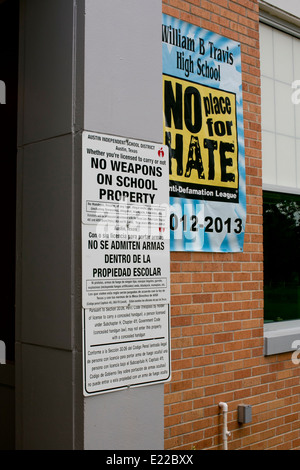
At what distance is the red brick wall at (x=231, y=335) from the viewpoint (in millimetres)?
4492

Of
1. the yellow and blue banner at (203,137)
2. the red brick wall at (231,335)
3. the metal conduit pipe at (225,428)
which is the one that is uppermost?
the yellow and blue banner at (203,137)

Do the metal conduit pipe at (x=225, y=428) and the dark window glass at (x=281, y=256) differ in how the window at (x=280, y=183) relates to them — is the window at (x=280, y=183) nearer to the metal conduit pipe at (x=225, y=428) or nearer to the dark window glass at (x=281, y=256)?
the dark window glass at (x=281, y=256)

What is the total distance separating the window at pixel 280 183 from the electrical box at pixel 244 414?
2.28ft

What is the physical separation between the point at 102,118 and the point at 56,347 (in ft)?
4.26

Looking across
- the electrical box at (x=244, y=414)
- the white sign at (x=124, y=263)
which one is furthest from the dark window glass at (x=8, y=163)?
the electrical box at (x=244, y=414)

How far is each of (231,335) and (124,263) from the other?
1.91 m

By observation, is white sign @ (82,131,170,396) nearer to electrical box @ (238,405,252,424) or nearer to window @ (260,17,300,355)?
electrical box @ (238,405,252,424)

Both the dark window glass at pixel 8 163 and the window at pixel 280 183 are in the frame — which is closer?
the dark window glass at pixel 8 163

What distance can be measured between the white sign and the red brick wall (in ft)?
3.01

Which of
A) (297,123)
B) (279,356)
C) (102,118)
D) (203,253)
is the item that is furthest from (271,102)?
(102,118)

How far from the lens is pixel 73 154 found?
3.19 meters

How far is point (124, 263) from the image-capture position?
11.0ft

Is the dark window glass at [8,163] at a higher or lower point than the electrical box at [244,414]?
higher

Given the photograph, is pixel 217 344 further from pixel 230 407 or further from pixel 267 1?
pixel 267 1
